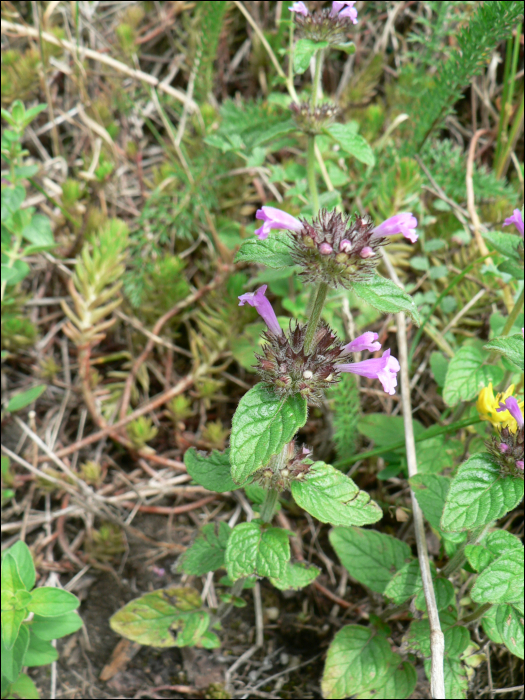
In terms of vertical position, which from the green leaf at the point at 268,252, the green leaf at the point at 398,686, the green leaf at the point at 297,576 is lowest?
the green leaf at the point at 398,686

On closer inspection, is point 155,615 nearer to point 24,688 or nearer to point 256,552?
point 24,688

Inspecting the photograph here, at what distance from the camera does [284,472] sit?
5.20 feet

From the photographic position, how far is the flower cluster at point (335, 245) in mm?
1335

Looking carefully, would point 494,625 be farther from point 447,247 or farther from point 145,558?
point 447,247

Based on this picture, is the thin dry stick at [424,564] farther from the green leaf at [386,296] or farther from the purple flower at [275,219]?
the purple flower at [275,219]

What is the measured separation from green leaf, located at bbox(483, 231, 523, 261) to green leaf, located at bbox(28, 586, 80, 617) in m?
1.87

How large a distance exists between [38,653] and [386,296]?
1.68m

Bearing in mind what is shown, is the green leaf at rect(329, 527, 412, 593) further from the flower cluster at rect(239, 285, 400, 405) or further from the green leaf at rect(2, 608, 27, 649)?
the green leaf at rect(2, 608, 27, 649)

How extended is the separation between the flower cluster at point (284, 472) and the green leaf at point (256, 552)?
150 millimetres

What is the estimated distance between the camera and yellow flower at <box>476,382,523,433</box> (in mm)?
1750

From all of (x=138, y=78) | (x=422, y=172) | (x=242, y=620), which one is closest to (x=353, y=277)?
(x=242, y=620)

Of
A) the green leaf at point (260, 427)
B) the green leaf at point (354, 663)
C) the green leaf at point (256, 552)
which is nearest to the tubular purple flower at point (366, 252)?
the green leaf at point (260, 427)

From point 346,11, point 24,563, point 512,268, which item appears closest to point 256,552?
point 24,563

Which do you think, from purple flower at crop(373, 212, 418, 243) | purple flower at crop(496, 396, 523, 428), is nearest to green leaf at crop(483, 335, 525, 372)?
purple flower at crop(496, 396, 523, 428)
